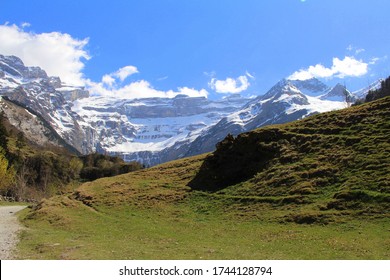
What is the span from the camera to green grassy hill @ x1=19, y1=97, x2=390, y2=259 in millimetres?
29891

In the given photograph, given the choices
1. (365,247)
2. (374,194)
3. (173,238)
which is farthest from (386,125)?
(173,238)

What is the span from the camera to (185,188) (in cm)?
6200

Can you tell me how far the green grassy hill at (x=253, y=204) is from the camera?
29891mm

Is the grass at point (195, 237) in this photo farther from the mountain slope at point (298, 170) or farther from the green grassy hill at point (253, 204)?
the mountain slope at point (298, 170)

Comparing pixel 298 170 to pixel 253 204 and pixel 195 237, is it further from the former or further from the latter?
pixel 195 237

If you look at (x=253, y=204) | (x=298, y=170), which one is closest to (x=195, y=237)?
(x=253, y=204)

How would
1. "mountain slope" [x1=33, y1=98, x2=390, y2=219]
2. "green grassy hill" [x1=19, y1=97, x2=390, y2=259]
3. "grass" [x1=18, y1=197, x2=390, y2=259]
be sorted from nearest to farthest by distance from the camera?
"grass" [x1=18, y1=197, x2=390, y2=259]
"green grassy hill" [x1=19, y1=97, x2=390, y2=259]
"mountain slope" [x1=33, y1=98, x2=390, y2=219]

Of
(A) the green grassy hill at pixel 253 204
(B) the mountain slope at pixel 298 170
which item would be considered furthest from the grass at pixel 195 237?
(B) the mountain slope at pixel 298 170

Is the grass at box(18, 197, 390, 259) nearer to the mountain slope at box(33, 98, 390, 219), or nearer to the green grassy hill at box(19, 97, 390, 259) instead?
the green grassy hill at box(19, 97, 390, 259)

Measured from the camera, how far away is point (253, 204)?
4816 cm

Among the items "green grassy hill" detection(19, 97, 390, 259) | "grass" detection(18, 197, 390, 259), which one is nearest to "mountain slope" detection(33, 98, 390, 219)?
"green grassy hill" detection(19, 97, 390, 259)

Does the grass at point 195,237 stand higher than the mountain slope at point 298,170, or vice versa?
the mountain slope at point 298,170

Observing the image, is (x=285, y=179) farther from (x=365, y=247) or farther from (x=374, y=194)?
(x=365, y=247)

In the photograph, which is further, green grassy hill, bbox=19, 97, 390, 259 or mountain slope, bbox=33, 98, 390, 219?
mountain slope, bbox=33, 98, 390, 219
